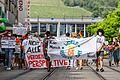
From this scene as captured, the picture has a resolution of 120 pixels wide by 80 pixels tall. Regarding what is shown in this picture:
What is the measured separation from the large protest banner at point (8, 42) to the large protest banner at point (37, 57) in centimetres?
92

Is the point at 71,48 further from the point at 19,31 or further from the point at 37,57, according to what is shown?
the point at 19,31

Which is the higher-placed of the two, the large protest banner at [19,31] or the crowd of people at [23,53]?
the large protest banner at [19,31]

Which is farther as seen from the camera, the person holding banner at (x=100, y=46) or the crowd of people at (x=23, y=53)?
the crowd of people at (x=23, y=53)

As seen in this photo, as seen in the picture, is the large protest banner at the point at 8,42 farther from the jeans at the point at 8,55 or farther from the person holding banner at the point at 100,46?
the person holding banner at the point at 100,46

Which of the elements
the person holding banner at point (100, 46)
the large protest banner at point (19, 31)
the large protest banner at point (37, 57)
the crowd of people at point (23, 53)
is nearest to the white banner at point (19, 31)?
the large protest banner at point (19, 31)

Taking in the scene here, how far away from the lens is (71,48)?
24.1 metres

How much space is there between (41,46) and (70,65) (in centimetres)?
178

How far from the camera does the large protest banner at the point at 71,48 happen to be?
944 inches

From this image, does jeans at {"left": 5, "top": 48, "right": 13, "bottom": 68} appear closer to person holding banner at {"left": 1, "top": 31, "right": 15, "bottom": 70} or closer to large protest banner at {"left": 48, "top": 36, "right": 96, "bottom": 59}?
person holding banner at {"left": 1, "top": 31, "right": 15, "bottom": 70}

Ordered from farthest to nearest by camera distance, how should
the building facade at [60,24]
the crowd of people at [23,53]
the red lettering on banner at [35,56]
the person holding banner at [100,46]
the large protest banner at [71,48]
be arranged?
the building facade at [60,24]
the red lettering on banner at [35,56]
the large protest banner at [71,48]
the crowd of people at [23,53]
the person holding banner at [100,46]

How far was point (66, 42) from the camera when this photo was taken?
2439 centimetres

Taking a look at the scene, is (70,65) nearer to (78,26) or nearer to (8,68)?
(8,68)

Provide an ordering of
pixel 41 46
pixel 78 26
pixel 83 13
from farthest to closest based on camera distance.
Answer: pixel 83 13, pixel 78 26, pixel 41 46

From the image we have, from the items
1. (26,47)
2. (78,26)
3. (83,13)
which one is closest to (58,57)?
(26,47)
